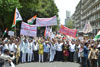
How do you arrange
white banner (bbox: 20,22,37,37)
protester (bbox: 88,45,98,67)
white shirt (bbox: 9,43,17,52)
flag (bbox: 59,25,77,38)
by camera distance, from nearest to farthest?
protester (bbox: 88,45,98,67) → white shirt (bbox: 9,43,17,52) → white banner (bbox: 20,22,37,37) → flag (bbox: 59,25,77,38)

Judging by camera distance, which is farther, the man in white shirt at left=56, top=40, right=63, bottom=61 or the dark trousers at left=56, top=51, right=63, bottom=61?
the dark trousers at left=56, top=51, right=63, bottom=61

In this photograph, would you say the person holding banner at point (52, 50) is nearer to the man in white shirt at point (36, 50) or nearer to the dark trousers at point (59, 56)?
the dark trousers at point (59, 56)

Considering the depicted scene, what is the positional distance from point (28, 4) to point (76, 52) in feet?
67.1

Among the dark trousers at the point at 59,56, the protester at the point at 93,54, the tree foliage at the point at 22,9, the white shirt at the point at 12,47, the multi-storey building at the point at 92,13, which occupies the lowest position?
the dark trousers at the point at 59,56

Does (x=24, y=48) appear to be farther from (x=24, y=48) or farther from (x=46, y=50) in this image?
(x=46, y=50)

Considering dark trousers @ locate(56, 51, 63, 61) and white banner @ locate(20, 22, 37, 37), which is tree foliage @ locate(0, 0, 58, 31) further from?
dark trousers @ locate(56, 51, 63, 61)

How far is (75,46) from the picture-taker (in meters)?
14.0

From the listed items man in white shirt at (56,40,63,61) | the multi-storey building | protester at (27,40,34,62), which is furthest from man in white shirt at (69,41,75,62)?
the multi-storey building

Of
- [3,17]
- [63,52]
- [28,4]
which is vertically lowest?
[63,52]

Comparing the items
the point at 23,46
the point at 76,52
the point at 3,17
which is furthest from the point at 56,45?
the point at 3,17

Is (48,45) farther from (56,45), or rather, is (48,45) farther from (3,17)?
(3,17)

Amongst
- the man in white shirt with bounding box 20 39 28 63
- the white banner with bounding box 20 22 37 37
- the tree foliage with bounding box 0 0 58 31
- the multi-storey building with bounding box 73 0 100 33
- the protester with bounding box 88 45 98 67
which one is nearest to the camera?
the protester with bounding box 88 45 98 67

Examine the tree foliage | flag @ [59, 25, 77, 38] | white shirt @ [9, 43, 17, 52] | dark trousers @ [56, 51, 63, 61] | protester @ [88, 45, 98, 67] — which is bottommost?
dark trousers @ [56, 51, 63, 61]

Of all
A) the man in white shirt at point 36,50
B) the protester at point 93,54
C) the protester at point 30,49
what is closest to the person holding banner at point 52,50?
the man in white shirt at point 36,50
